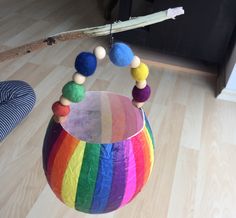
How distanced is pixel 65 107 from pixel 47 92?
883mm

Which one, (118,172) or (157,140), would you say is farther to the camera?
(157,140)

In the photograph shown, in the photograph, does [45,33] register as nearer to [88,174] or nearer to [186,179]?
[186,179]

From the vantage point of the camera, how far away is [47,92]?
4.96 ft

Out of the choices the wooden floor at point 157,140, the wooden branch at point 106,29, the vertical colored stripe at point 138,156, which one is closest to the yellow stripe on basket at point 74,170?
the vertical colored stripe at point 138,156

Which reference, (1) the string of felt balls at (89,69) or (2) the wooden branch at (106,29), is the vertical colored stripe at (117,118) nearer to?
(1) the string of felt balls at (89,69)

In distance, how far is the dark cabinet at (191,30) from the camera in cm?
164

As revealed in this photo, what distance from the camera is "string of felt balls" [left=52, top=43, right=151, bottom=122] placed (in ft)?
1.93

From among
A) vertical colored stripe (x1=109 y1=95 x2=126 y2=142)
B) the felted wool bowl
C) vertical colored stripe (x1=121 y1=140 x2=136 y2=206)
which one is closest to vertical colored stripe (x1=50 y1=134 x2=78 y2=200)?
the felted wool bowl

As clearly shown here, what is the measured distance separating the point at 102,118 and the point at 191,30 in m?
1.05

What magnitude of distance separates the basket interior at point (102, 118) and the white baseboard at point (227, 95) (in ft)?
Result: 3.10

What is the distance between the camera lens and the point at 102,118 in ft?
2.86

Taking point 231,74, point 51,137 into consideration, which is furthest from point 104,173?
point 231,74

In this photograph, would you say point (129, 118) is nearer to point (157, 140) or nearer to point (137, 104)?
point (137, 104)

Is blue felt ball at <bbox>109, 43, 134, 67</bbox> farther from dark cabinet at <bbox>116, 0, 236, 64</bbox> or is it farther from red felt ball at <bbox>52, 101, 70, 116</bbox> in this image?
dark cabinet at <bbox>116, 0, 236, 64</bbox>
